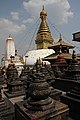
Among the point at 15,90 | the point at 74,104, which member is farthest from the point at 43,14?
the point at 74,104

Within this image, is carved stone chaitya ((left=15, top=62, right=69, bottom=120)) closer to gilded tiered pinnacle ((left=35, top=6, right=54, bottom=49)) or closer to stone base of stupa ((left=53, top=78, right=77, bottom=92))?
stone base of stupa ((left=53, top=78, right=77, bottom=92))

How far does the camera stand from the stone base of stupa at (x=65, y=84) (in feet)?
27.2

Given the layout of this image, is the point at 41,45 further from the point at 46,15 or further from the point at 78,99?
the point at 78,99

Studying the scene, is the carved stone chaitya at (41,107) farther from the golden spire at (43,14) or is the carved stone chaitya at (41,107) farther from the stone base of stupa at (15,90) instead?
the golden spire at (43,14)

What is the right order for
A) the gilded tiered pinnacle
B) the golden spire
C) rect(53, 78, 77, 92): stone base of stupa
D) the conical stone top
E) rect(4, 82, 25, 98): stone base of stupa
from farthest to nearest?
1. the golden spire
2. the gilded tiered pinnacle
3. rect(53, 78, 77, 92): stone base of stupa
4. rect(4, 82, 25, 98): stone base of stupa
5. the conical stone top

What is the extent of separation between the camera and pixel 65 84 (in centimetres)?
902

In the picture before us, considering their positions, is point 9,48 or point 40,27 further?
point 40,27

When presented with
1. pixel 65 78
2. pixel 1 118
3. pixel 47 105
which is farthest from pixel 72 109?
pixel 65 78

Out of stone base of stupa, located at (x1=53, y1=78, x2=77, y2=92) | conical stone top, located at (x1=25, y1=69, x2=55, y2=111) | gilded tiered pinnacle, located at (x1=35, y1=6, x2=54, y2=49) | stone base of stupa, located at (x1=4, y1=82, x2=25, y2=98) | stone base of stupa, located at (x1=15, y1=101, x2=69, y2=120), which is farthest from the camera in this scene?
gilded tiered pinnacle, located at (x1=35, y1=6, x2=54, y2=49)

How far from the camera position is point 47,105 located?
137 inches

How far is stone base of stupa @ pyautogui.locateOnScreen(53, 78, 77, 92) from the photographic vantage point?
830 centimetres

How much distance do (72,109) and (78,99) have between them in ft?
1.50

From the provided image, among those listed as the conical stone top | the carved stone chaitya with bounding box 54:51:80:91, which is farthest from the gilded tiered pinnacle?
the conical stone top

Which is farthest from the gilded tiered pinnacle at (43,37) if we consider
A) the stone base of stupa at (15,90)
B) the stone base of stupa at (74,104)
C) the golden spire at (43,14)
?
the stone base of stupa at (74,104)
